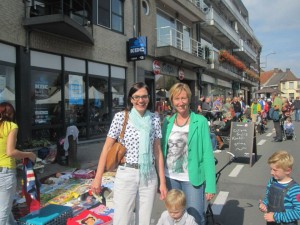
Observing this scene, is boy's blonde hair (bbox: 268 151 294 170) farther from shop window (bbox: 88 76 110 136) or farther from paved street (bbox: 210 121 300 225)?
shop window (bbox: 88 76 110 136)

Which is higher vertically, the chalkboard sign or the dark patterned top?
the dark patterned top

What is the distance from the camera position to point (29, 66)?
34.0 feet

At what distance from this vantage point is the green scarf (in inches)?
124

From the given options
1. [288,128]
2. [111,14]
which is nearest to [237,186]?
[288,128]

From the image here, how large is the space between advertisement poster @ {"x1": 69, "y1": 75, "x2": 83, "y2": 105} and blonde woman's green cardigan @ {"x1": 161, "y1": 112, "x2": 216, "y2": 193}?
9583 millimetres

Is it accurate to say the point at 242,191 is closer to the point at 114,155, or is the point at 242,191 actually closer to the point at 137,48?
the point at 114,155

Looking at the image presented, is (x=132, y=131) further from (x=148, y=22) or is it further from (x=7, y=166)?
(x=148, y=22)

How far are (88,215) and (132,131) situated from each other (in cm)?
160

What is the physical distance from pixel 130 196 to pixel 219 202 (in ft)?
10.2

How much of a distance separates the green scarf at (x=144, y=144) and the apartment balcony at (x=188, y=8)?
17265 mm

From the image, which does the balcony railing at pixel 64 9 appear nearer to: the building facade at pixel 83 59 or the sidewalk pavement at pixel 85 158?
the building facade at pixel 83 59

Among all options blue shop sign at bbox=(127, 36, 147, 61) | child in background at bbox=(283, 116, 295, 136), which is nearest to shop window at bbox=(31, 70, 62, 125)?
blue shop sign at bbox=(127, 36, 147, 61)

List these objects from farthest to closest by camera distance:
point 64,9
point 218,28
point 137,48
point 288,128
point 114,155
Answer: point 218,28
point 137,48
point 288,128
point 64,9
point 114,155

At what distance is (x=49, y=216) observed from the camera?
13.6ft
